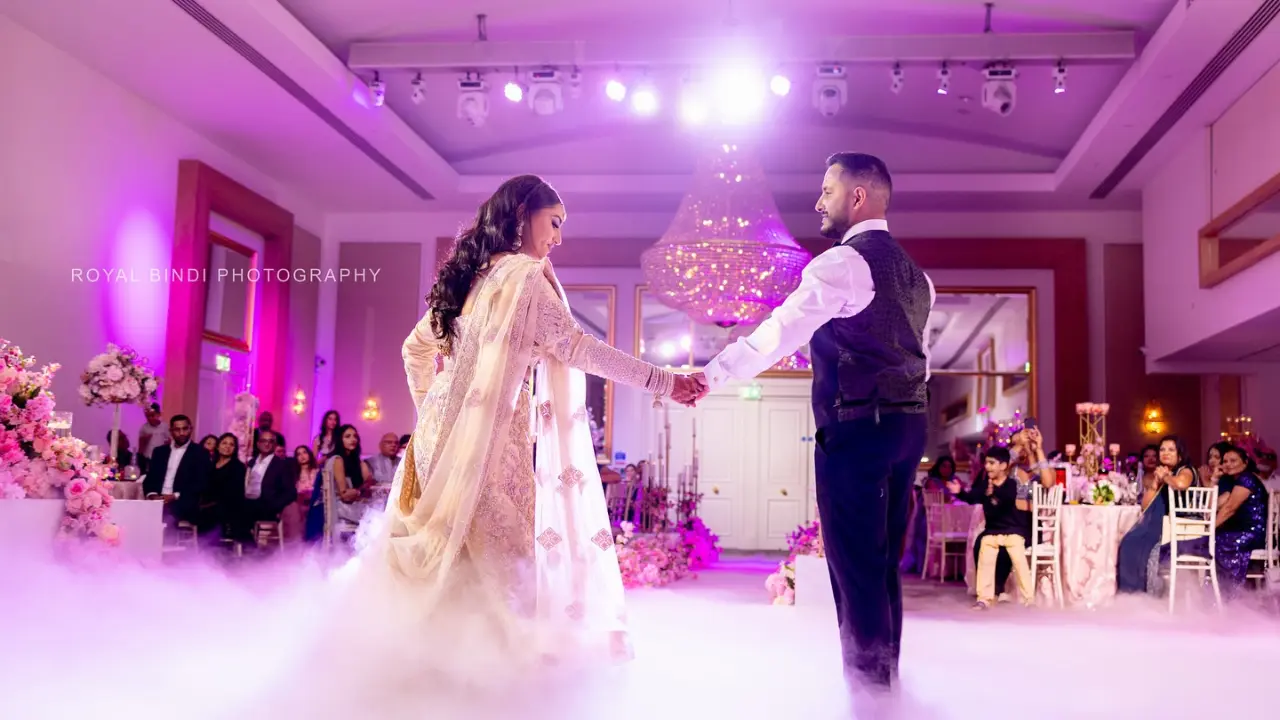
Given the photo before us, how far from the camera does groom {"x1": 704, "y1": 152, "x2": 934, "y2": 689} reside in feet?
9.74

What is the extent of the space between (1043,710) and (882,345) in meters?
1.33

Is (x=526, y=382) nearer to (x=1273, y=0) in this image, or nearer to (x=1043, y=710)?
(x=1043, y=710)

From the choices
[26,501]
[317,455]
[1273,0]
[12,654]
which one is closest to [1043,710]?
[12,654]

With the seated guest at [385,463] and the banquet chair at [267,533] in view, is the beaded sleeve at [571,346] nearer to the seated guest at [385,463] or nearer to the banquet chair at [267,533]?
the seated guest at [385,463]

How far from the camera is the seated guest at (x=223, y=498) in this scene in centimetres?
862

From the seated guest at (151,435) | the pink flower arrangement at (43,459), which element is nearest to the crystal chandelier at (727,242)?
the pink flower arrangement at (43,459)

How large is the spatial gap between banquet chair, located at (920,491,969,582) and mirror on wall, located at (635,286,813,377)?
3.19 meters

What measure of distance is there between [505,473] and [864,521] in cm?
105

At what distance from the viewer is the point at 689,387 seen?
3676mm

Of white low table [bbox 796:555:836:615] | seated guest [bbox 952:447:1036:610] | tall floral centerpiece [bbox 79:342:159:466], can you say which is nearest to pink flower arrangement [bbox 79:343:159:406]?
tall floral centerpiece [bbox 79:342:159:466]

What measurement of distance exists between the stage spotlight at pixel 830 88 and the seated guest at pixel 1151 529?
11.8 feet

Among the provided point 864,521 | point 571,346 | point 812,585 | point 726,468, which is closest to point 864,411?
point 864,521

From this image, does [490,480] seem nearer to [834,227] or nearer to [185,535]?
[834,227]

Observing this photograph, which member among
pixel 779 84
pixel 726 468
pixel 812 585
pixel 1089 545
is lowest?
pixel 812 585
